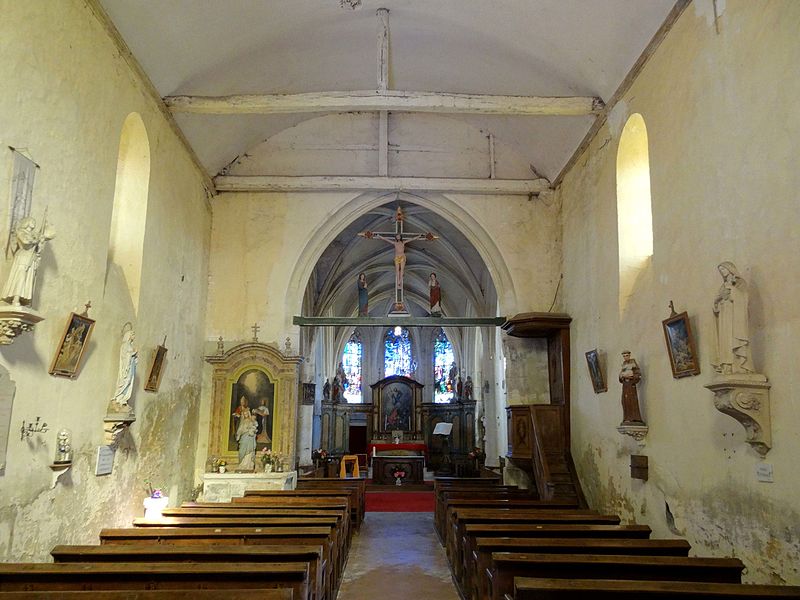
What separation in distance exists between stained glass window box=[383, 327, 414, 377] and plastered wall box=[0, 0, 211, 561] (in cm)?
1973

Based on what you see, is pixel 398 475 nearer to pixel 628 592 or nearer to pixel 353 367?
pixel 353 367

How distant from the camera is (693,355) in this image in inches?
272

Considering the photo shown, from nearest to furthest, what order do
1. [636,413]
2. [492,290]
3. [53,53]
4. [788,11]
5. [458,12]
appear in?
[788,11] < [53,53] < [636,413] < [458,12] < [492,290]

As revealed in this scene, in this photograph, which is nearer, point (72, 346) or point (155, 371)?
point (72, 346)

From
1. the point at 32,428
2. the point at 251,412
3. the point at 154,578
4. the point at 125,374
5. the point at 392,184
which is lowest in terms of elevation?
the point at 154,578

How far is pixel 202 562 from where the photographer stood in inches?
204

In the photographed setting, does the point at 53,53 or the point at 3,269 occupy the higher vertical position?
the point at 53,53

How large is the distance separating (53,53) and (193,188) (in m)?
5.11

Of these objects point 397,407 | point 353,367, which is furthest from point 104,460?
point 353,367

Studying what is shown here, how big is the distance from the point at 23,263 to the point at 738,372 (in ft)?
19.9

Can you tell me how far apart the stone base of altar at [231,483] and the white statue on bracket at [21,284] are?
6718 mm

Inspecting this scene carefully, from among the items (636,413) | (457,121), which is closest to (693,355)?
(636,413)

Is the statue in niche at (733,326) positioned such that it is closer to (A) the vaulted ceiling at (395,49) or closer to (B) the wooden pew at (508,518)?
(B) the wooden pew at (508,518)

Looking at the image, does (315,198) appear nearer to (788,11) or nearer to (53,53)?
(53,53)
